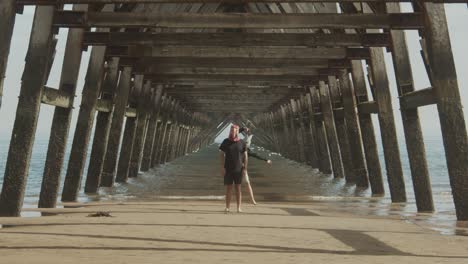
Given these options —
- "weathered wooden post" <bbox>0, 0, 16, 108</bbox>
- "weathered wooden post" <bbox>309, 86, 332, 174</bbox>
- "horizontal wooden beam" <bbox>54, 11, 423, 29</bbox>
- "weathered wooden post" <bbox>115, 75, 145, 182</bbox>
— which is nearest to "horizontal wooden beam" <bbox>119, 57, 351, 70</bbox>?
"weathered wooden post" <bbox>115, 75, 145, 182</bbox>

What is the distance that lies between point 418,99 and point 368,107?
3430mm

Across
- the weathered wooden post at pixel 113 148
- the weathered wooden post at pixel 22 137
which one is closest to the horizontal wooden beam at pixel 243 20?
the weathered wooden post at pixel 22 137

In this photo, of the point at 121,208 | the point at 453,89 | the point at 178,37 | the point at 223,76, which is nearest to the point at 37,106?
the point at 121,208

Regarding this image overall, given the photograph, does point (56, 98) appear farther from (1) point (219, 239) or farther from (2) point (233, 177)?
(1) point (219, 239)

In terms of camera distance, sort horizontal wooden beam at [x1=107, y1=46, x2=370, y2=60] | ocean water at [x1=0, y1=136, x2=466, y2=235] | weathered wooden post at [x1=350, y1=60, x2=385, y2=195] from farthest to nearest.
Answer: horizontal wooden beam at [x1=107, y1=46, x2=370, y2=60], weathered wooden post at [x1=350, y1=60, x2=385, y2=195], ocean water at [x1=0, y1=136, x2=466, y2=235]

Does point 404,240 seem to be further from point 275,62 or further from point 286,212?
point 275,62

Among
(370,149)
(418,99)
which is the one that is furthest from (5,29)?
(370,149)

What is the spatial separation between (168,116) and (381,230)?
68.9 feet

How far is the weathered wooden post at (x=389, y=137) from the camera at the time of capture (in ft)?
36.3

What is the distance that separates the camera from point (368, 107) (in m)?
12.4

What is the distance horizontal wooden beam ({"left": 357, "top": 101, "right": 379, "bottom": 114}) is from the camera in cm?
1205

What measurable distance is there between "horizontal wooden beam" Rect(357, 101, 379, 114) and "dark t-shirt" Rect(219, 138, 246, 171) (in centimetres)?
363

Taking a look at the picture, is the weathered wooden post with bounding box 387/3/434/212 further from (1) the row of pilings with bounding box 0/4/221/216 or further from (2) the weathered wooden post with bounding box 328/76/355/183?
(2) the weathered wooden post with bounding box 328/76/355/183

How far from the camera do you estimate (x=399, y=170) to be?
11062 mm
